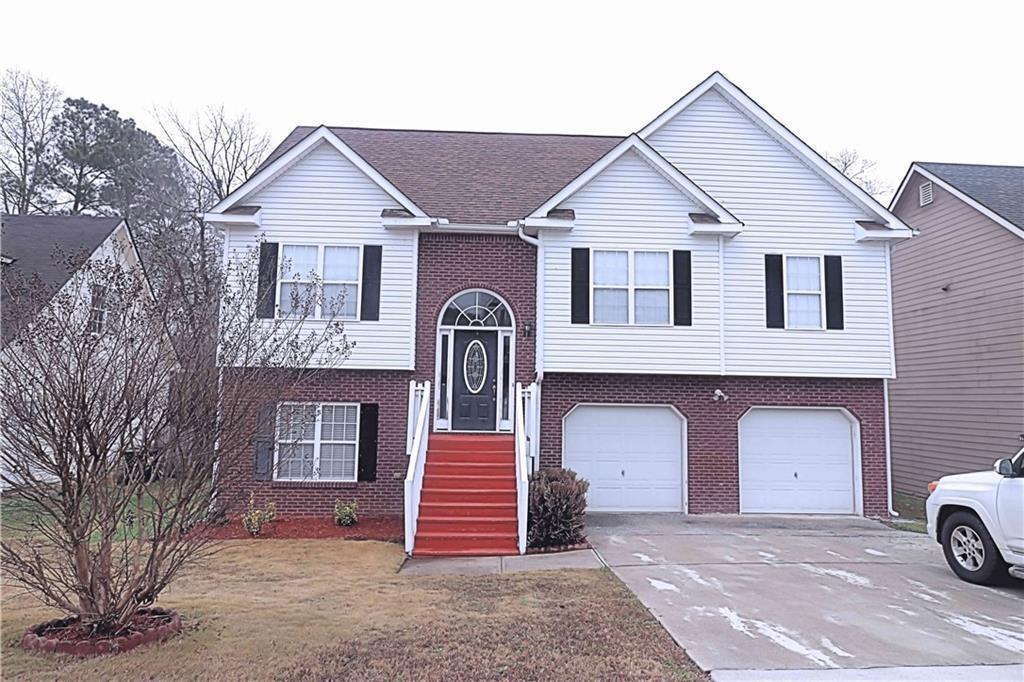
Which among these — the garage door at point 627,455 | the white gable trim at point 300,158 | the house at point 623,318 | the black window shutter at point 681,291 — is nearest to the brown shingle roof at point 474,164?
the house at point 623,318

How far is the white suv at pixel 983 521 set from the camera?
288 inches

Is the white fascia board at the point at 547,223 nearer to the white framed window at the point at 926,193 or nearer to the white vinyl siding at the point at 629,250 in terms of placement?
the white vinyl siding at the point at 629,250

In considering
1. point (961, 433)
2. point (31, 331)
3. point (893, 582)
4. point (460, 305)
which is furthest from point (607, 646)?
point (961, 433)

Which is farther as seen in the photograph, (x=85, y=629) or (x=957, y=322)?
(x=957, y=322)

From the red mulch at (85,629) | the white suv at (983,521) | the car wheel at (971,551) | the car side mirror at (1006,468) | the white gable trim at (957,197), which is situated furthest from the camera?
the white gable trim at (957,197)

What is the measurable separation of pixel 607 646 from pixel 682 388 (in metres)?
8.36

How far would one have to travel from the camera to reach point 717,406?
43.5 ft

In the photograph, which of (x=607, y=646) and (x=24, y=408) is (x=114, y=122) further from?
(x=607, y=646)

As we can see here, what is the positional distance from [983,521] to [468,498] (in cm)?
694

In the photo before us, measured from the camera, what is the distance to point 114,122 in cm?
2983

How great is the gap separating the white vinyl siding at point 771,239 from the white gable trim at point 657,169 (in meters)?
0.80

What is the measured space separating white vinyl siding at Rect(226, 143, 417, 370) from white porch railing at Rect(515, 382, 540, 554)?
2.42 m

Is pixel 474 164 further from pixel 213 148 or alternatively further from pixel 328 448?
pixel 213 148

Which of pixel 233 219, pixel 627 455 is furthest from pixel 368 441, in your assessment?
pixel 627 455
